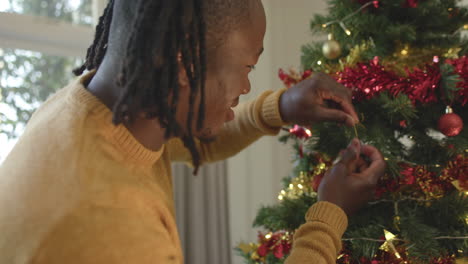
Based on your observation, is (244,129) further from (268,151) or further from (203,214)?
(268,151)

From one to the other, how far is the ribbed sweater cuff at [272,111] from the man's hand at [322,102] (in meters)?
0.05

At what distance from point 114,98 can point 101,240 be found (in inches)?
8.5

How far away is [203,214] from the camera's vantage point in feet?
6.06

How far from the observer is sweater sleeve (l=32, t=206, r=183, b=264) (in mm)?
577

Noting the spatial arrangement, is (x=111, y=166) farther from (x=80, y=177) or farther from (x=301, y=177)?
(x=301, y=177)

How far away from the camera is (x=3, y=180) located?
655 millimetres

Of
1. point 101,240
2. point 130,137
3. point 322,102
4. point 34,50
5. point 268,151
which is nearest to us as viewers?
point 101,240

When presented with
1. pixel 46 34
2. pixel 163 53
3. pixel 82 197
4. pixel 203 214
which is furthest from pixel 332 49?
pixel 46 34

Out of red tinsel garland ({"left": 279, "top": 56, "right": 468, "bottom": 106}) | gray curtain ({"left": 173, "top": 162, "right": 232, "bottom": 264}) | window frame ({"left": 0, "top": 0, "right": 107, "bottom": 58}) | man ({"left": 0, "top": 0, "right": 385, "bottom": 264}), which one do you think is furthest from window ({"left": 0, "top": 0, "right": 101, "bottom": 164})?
red tinsel garland ({"left": 279, "top": 56, "right": 468, "bottom": 106})

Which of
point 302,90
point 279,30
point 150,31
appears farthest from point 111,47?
point 279,30

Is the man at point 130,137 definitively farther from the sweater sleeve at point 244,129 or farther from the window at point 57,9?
the window at point 57,9

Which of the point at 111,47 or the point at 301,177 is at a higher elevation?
the point at 111,47

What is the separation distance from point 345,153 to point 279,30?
1.30 meters

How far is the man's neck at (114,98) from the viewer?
69 cm
